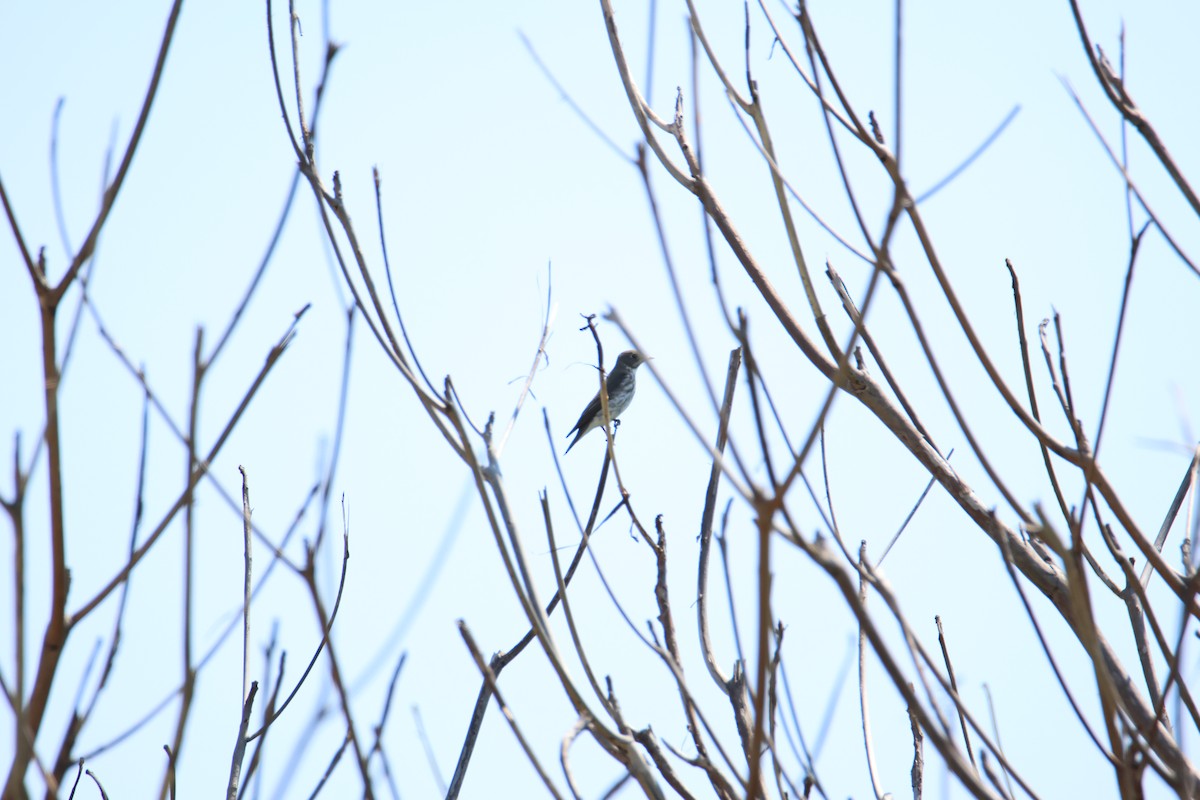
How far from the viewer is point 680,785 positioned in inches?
82.7

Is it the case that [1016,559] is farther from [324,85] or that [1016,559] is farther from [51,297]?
[51,297]

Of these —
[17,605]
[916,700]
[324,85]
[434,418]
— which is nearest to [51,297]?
[17,605]

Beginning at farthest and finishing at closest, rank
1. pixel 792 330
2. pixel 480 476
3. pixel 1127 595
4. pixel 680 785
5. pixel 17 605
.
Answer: pixel 792 330 → pixel 1127 595 → pixel 680 785 → pixel 480 476 → pixel 17 605

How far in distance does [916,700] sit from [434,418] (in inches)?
41.3

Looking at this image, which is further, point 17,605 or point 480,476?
point 480,476

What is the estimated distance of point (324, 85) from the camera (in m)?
1.95

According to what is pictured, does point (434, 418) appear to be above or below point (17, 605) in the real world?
above

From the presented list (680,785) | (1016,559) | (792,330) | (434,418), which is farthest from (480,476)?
(1016,559)

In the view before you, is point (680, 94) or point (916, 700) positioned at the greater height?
point (680, 94)

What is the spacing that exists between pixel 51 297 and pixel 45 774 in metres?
0.63

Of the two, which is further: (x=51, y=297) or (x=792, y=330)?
(x=792, y=330)

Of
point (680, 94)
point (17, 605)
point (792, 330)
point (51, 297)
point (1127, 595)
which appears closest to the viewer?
point (17, 605)

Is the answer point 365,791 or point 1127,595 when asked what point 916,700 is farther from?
point 1127,595

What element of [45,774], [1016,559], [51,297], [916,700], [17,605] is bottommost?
[916,700]
